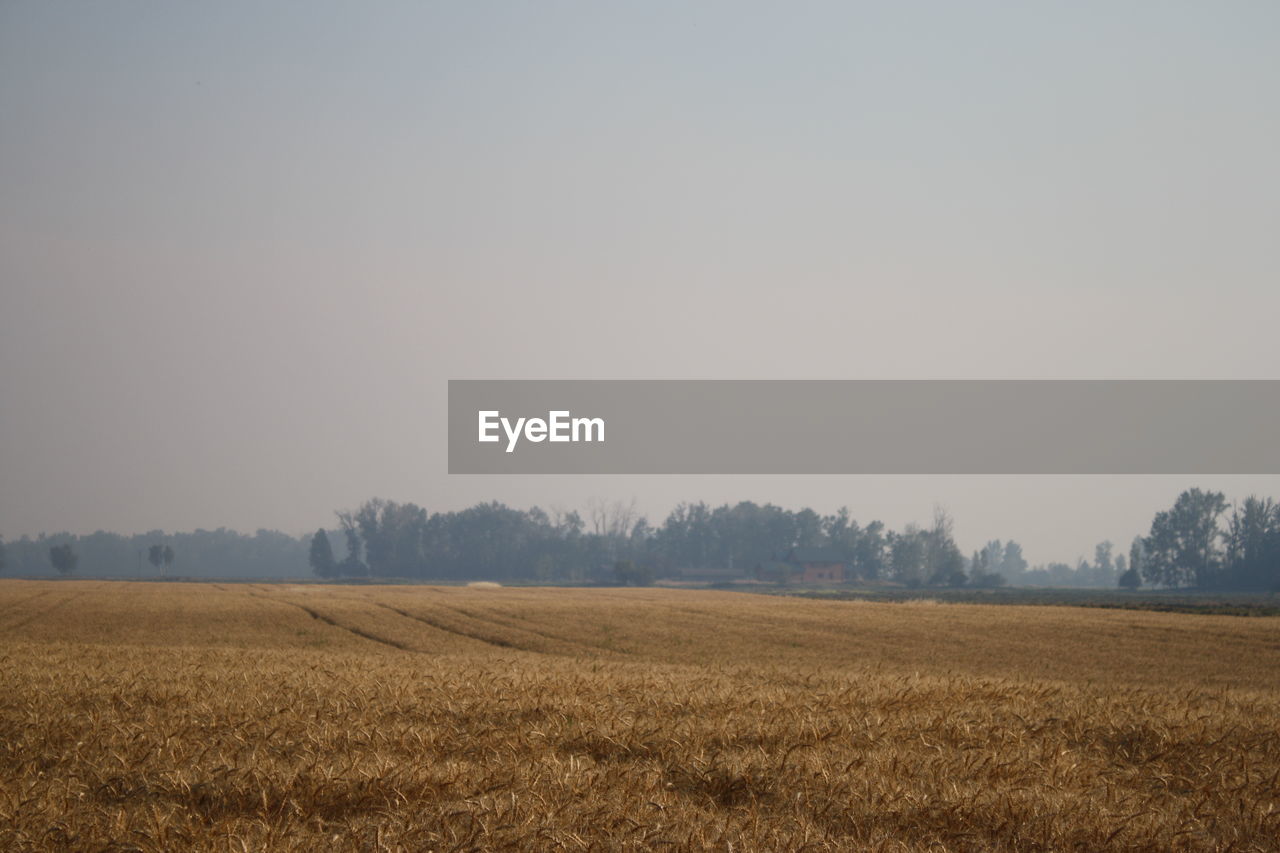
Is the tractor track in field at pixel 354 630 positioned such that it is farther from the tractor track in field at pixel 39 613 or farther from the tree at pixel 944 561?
the tree at pixel 944 561

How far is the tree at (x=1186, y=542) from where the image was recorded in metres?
167

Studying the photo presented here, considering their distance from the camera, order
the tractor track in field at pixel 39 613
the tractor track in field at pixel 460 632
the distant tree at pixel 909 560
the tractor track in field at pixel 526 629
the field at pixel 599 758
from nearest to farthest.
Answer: the field at pixel 599 758 < the tractor track in field at pixel 526 629 < the tractor track in field at pixel 460 632 < the tractor track in field at pixel 39 613 < the distant tree at pixel 909 560

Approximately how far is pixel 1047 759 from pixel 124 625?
39672 millimetres

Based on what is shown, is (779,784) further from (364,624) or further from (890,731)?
(364,624)

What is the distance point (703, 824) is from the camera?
629 cm

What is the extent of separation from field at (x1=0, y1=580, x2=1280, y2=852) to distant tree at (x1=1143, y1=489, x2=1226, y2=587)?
178 meters

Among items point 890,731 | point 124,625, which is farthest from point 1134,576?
point 890,731

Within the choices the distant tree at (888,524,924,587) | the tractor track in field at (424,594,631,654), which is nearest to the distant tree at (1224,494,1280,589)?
the distant tree at (888,524,924,587)

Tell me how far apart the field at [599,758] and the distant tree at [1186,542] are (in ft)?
584

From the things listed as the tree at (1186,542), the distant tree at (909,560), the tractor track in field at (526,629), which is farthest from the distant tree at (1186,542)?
the tractor track in field at (526,629)

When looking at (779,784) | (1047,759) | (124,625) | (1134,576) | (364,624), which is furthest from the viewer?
(1134,576)

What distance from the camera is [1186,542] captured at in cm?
16912

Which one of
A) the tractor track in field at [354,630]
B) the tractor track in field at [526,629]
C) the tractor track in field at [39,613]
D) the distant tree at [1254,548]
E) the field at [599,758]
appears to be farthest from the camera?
the distant tree at [1254,548]

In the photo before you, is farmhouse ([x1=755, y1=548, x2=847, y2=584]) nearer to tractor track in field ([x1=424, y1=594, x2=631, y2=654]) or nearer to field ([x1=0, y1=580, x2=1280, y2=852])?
tractor track in field ([x1=424, y1=594, x2=631, y2=654])
